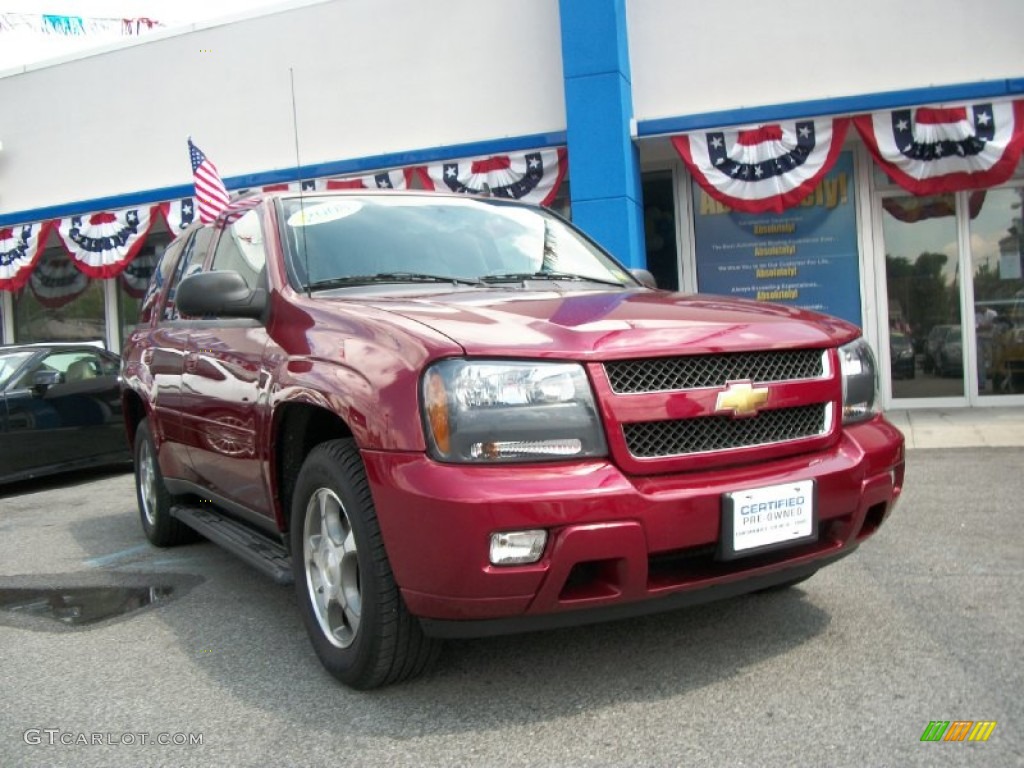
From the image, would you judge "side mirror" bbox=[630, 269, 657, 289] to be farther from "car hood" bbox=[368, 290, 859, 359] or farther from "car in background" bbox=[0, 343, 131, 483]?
"car in background" bbox=[0, 343, 131, 483]

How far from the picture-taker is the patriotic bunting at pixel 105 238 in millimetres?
A: 12117

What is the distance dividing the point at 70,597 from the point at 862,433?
3709 millimetres

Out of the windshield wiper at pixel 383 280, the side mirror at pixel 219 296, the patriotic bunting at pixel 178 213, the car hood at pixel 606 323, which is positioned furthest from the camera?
the patriotic bunting at pixel 178 213

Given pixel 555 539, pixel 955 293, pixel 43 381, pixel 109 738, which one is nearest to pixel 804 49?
pixel 955 293

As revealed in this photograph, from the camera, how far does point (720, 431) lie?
2670mm

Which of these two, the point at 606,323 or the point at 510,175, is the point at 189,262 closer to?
the point at 606,323

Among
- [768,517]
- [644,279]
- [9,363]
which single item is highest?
[644,279]

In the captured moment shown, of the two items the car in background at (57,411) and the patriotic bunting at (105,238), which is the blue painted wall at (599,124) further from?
the patriotic bunting at (105,238)

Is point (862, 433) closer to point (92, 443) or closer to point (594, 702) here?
point (594, 702)

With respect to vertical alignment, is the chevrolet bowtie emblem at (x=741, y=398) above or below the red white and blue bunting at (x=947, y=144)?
below

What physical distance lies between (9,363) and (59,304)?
23.6 ft

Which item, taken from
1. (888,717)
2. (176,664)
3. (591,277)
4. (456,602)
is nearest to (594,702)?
(456,602)

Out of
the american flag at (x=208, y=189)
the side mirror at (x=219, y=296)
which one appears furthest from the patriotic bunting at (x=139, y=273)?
the side mirror at (x=219, y=296)

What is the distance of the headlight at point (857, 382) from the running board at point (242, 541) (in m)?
2.03
